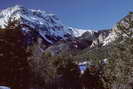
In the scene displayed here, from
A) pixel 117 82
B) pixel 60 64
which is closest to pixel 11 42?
pixel 117 82

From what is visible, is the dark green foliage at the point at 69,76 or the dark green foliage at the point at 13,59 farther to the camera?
the dark green foliage at the point at 69,76

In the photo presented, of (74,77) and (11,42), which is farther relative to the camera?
(74,77)

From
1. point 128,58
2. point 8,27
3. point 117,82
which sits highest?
point 8,27

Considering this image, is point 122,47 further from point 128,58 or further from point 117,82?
point 117,82

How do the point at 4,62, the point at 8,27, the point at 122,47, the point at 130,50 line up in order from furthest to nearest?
1. the point at 122,47
2. the point at 130,50
3. the point at 8,27
4. the point at 4,62

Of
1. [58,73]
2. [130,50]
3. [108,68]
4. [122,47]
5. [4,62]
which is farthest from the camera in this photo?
[58,73]

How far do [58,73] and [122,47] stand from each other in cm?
2293

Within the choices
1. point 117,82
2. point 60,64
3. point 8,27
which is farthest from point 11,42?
point 60,64

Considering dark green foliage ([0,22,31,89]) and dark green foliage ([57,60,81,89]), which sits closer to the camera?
dark green foliage ([0,22,31,89])

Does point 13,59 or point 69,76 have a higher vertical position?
point 69,76

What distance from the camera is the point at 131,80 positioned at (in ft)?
135

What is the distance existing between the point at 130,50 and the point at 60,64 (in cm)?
2520

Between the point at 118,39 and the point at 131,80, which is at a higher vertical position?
the point at 118,39

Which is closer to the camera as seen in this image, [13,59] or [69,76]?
[13,59]
